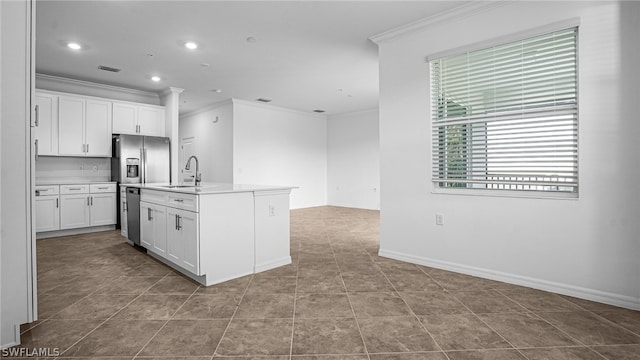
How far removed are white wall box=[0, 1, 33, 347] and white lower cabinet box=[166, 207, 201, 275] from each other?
114cm

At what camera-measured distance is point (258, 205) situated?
3254 millimetres

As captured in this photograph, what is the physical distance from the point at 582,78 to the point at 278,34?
308 centimetres

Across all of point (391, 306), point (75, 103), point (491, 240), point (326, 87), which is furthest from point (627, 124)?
point (75, 103)

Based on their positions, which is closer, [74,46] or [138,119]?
[74,46]

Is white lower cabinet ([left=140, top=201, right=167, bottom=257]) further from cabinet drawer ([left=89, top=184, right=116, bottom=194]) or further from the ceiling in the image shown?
cabinet drawer ([left=89, top=184, right=116, bottom=194])

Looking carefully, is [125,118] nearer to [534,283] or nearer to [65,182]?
[65,182]

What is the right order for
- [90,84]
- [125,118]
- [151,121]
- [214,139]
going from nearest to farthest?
[90,84] < [125,118] < [151,121] < [214,139]

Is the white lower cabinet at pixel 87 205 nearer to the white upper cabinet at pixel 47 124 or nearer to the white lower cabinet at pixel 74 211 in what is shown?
the white lower cabinet at pixel 74 211

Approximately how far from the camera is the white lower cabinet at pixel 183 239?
2830 millimetres

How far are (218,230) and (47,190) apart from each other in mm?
3964

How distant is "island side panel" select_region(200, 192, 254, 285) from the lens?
285 cm

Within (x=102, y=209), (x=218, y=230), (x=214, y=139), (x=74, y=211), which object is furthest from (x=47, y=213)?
(x=218, y=230)

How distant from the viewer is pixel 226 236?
3000 millimetres

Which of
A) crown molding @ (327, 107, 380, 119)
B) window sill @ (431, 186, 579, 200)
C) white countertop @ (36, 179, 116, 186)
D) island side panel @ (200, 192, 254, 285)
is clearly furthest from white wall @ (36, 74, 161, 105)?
window sill @ (431, 186, 579, 200)
